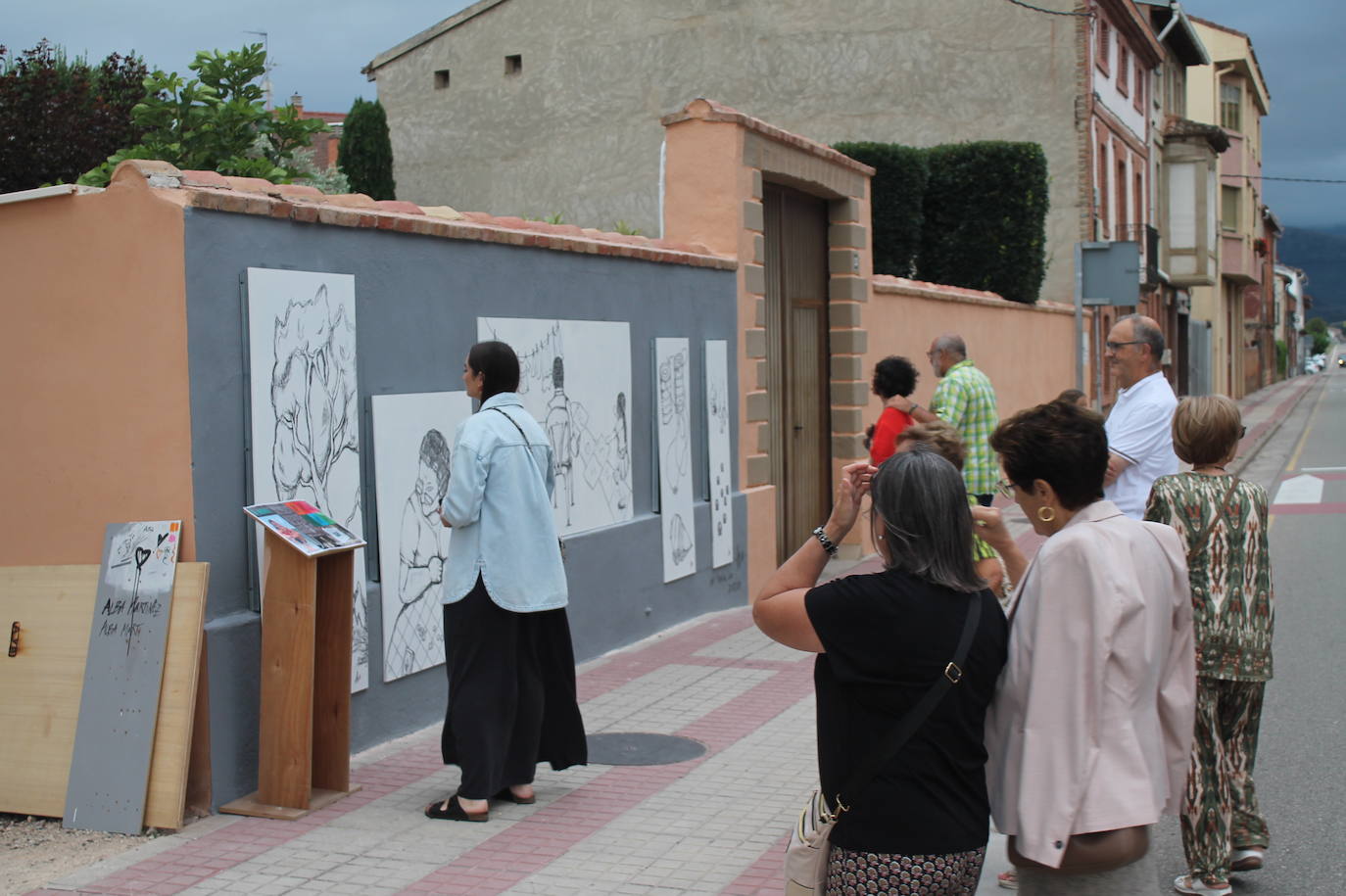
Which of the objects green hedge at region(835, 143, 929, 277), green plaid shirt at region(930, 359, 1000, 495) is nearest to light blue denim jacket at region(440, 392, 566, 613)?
green plaid shirt at region(930, 359, 1000, 495)

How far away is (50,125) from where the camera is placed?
21062 millimetres

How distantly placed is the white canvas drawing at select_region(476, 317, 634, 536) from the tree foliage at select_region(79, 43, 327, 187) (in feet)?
21.4

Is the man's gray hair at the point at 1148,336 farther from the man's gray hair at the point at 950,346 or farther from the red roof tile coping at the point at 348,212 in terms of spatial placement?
the red roof tile coping at the point at 348,212

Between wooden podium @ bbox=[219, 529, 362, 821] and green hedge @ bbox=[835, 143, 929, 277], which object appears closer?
wooden podium @ bbox=[219, 529, 362, 821]

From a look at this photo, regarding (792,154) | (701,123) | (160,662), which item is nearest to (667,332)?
(701,123)

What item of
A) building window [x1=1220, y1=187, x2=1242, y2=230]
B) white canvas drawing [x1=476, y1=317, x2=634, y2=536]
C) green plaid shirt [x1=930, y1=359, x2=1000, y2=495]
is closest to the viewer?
white canvas drawing [x1=476, y1=317, x2=634, y2=536]

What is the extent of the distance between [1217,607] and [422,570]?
3.88m

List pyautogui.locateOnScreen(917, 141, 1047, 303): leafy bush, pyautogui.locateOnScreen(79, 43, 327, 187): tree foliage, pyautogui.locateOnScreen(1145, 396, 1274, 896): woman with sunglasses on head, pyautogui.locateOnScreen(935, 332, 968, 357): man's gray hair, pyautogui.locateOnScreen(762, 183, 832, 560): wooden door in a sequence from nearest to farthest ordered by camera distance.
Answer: pyautogui.locateOnScreen(1145, 396, 1274, 896): woman with sunglasses on head, pyautogui.locateOnScreen(935, 332, 968, 357): man's gray hair, pyautogui.locateOnScreen(762, 183, 832, 560): wooden door, pyautogui.locateOnScreen(79, 43, 327, 187): tree foliage, pyautogui.locateOnScreen(917, 141, 1047, 303): leafy bush

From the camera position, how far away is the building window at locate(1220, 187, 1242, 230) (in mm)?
54000

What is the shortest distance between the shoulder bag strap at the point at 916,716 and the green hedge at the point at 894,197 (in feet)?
57.8

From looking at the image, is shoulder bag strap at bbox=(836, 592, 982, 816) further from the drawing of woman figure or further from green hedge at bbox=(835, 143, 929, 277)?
green hedge at bbox=(835, 143, 929, 277)

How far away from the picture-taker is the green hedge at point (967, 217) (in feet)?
66.9

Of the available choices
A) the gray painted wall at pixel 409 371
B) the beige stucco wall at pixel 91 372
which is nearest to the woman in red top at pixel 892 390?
the gray painted wall at pixel 409 371

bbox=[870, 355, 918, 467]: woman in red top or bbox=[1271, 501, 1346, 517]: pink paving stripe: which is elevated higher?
bbox=[870, 355, 918, 467]: woman in red top
